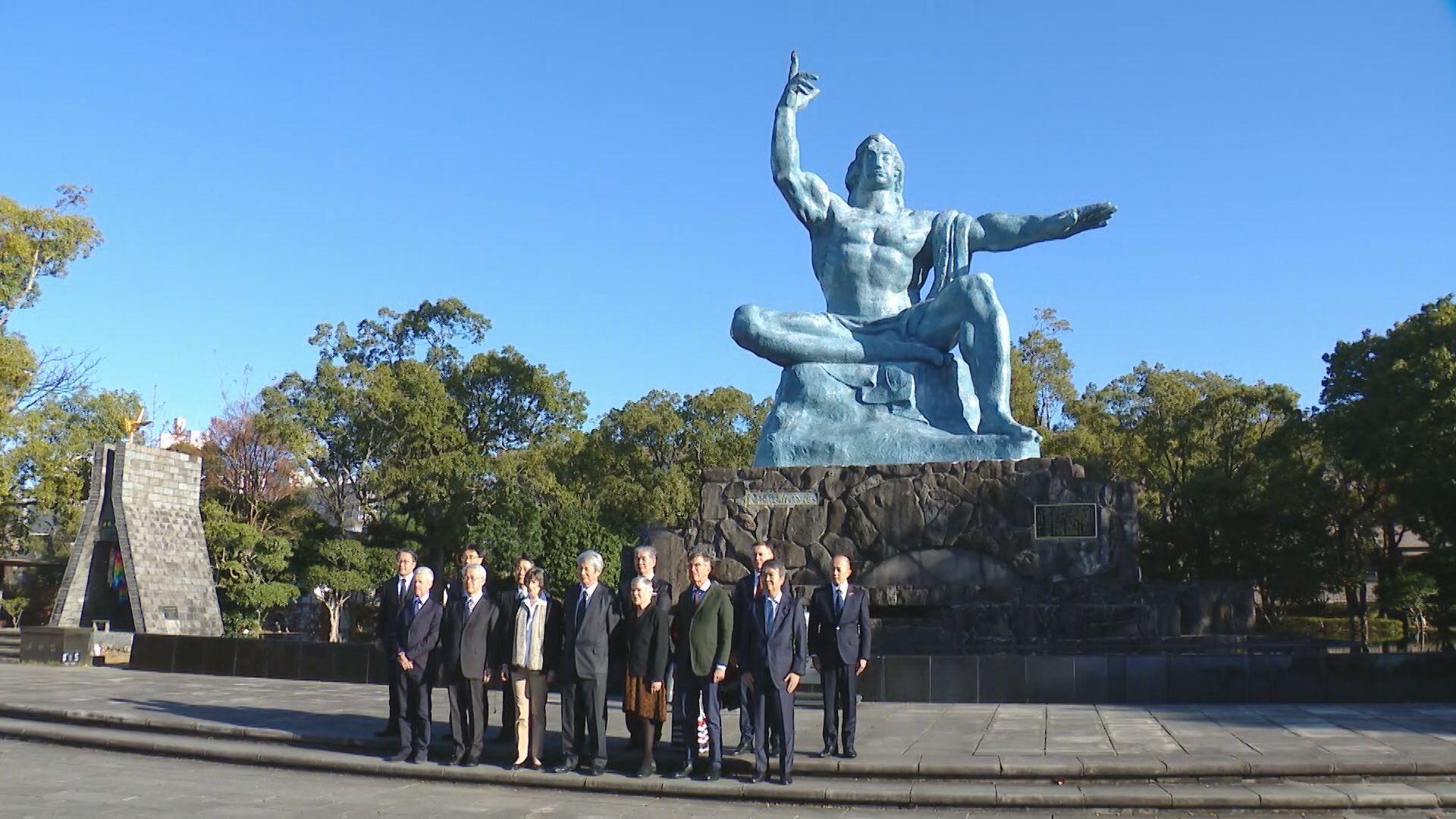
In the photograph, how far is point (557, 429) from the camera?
31.2 meters

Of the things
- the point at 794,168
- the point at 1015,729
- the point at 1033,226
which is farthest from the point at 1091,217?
the point at 1015,729

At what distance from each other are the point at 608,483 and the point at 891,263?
15.7 metres

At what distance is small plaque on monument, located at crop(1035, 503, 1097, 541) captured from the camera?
1188cm

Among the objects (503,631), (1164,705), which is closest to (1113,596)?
(1164,705)

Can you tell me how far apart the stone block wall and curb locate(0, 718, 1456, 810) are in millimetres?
15883

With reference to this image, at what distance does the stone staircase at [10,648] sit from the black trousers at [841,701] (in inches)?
473

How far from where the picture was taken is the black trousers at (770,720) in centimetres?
639

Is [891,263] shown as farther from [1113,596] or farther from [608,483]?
[608,483]

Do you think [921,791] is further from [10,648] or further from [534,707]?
[10,648]

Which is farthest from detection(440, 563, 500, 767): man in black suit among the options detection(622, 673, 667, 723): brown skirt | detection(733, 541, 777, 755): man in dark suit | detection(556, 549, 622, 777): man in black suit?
detection(733, 541, 777, 755): man in dark suit

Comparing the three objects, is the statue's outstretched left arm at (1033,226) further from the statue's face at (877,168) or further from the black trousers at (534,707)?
the black trousers at (534,707)

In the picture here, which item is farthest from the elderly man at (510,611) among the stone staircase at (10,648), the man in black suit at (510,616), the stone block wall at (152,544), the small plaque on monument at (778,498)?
the stone block wall at (152,544)

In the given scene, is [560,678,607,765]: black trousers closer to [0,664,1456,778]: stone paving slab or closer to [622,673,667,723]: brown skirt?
[622,673,667,723]: brown skirt

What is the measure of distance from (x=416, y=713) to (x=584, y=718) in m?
1.00
